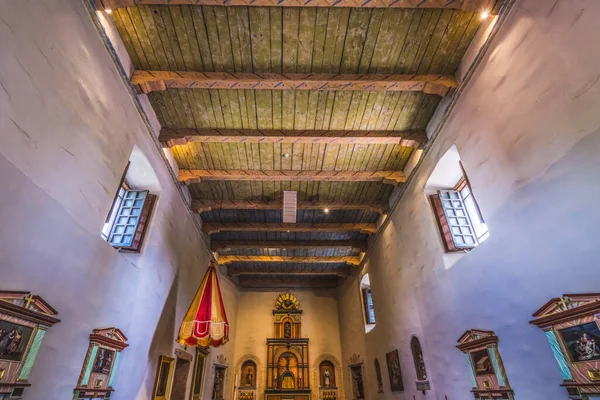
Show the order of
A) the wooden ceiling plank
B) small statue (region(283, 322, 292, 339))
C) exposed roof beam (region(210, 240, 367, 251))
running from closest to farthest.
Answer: the wooden ceiling plank
exposed roof beam (region(210, 240, 367, 251))
small statue (region(283, 322, 292, 339))

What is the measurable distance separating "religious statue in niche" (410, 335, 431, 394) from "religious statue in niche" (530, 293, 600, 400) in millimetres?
3005

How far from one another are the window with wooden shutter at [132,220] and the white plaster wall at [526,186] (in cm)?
457

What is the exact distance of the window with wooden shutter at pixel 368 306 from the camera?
9.36 metres

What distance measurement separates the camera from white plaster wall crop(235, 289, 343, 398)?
37.6 ft

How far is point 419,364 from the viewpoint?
5.64m

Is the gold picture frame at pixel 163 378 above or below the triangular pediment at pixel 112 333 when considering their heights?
below

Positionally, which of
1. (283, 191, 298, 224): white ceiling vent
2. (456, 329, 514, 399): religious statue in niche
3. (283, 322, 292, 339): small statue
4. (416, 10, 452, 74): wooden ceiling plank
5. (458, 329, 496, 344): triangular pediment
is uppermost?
(416, 10, 452, 74): wooden ceiling plank

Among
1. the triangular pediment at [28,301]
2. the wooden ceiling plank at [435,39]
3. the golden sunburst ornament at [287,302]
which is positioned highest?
the wooden ceiling plank at [435,39]

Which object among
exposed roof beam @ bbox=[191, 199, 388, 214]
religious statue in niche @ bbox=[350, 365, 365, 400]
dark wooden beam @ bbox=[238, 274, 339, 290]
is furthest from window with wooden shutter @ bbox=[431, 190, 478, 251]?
dark wooden beam @ bbox=[238, 274, 339, 290]

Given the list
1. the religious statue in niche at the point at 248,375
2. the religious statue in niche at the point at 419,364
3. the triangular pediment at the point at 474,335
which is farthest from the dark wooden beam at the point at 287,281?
the triangular pediment at the point at 474,335

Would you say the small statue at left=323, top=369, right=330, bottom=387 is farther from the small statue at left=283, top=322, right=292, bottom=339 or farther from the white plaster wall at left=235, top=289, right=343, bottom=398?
the small statue at left=283, top=322, right=292, bottom=339

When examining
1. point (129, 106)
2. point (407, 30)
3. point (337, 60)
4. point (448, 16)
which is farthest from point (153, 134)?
point (448, 16)

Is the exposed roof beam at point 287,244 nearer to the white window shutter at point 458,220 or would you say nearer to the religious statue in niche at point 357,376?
the religious statue in niche at point 357,376

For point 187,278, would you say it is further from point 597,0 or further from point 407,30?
point 597,0
